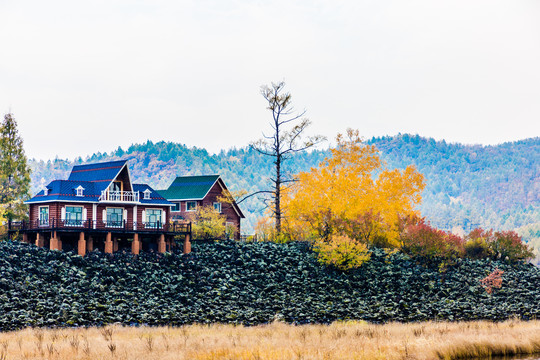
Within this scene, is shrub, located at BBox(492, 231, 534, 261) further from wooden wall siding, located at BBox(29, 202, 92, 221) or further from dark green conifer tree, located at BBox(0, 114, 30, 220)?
dark green conifer tree, located at BBox(0, 114, 30, 220)

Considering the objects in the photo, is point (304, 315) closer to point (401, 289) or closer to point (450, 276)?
point (401, 289)

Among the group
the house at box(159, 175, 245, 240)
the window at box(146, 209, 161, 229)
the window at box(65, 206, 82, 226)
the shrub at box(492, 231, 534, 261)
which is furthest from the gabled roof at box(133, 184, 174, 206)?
the shrub at box(492, 231, 534, 261)

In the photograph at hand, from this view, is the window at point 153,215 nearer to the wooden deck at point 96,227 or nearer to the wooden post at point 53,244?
the wooden deck at point 96,227

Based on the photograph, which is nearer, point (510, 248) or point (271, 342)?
point (271, 342)

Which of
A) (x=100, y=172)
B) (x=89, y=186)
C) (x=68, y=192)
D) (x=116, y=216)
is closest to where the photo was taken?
(x=68, y=192)

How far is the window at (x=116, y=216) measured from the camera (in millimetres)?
52803

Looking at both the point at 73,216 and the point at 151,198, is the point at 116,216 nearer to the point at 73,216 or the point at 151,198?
the point at 73,216

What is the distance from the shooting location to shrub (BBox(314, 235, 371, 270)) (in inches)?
2056

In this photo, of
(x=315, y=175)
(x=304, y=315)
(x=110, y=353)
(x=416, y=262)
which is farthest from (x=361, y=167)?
(x=110, y=353)

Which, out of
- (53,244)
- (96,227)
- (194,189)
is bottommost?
(53,244)

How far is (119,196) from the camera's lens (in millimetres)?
53781

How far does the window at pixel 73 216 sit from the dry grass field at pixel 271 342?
615 inches

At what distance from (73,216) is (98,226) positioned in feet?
5.88

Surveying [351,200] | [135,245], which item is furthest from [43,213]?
[351,200]
